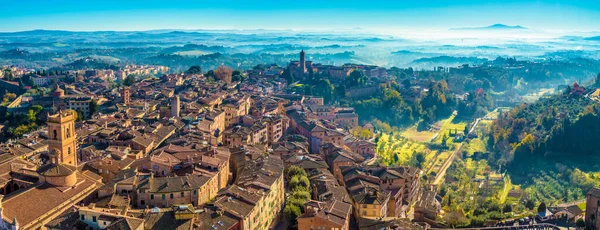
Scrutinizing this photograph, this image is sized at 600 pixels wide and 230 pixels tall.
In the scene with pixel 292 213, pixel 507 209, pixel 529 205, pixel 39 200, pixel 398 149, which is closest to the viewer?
pixel 39 200

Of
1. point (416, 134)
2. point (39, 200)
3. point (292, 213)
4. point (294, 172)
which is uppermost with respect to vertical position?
point (39, 200)

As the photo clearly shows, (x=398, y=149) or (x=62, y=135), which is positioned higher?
(x=62, y=135)

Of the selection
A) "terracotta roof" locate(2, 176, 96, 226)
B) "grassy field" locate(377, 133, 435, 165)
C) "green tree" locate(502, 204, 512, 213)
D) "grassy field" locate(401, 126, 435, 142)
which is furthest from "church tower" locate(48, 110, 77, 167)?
"grassy field" locate(401, 126, 435, 142)

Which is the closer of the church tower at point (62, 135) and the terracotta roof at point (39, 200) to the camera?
the terracotta roof at point (39, 200)

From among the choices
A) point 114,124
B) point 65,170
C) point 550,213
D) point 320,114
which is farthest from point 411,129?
point 65,170

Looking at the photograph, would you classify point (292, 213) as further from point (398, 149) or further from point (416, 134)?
point (416, 134)

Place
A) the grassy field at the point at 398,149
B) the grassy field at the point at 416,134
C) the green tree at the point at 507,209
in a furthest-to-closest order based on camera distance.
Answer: the grassy field at the point at 416,134 < the grassy field at the point at 398,149 < the green tree at the point at 507,209

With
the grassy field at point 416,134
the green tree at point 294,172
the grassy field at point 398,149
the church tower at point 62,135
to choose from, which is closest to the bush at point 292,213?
the green tree at point 294,172

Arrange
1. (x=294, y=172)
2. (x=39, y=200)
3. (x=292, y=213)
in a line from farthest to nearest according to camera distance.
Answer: (x=294, y=172)
(x=292, y=213)
(x=39, y=200)

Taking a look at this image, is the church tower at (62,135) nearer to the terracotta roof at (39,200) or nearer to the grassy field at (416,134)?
the terracotta roof at (39,200)

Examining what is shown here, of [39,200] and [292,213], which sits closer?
[39,200]

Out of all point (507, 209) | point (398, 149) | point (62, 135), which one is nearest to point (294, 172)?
point (62, 135)
